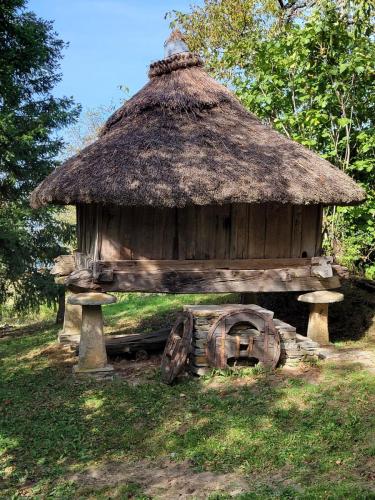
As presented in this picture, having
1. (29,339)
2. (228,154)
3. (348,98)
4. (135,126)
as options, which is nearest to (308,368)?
(228,154)

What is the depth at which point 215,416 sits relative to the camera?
608 cm

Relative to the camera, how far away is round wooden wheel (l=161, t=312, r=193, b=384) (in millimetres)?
7180

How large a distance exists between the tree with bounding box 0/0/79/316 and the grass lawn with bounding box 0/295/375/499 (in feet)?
18.5

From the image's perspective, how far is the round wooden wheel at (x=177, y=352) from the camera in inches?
283

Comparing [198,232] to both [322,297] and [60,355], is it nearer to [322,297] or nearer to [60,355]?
[322,297]

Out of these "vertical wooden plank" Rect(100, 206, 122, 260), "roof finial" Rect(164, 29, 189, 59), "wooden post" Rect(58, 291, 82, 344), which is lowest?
"wooden post" Rect(58, 291, 82, 344)

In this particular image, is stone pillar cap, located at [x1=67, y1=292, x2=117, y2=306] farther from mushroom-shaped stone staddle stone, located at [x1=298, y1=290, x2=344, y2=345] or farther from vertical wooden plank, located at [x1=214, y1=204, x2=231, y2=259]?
mushroom-shaped stone staddle stone, located at [x1=298, y1=290, x2=344, y2=345]

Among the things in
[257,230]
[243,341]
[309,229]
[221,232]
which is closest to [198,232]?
[221,232]

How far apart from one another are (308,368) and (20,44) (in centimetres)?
1077

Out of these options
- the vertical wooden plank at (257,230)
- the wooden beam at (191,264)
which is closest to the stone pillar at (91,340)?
the wooden beam at (191,264)

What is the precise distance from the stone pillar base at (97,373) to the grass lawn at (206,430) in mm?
171

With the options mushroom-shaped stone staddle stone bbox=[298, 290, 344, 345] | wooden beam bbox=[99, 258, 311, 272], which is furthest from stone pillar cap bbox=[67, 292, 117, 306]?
mushroom-shaped stone staddle stone bbox=[298, 290, 344, 345]

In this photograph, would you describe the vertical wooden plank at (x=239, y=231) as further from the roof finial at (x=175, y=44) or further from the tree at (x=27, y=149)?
the tree at (x=27, y=149)

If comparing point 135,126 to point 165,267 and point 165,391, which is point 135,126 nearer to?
point 165,267
